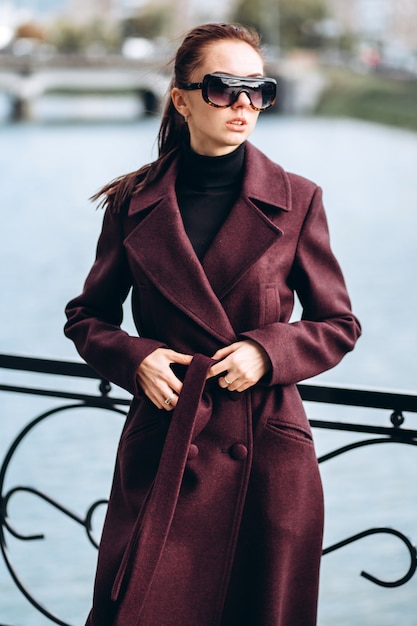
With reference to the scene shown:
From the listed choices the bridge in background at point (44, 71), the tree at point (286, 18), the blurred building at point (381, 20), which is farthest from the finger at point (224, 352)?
the blurred building at point (381, 20)

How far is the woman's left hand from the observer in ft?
4.94

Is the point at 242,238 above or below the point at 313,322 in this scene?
above

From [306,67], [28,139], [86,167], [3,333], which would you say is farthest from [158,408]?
[306,67]

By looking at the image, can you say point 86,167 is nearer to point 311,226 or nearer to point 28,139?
point 28,139

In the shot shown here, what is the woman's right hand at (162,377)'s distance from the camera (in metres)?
1.53

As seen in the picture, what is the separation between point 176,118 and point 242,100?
215 millimetres

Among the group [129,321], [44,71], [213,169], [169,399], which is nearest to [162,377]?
[169,399]

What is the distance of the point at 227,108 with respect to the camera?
1.54 meters

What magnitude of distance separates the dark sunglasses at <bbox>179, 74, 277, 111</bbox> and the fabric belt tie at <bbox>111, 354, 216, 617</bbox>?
16.0 inches

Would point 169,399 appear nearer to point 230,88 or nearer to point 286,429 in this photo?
point 286,429

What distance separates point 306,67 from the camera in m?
40.2

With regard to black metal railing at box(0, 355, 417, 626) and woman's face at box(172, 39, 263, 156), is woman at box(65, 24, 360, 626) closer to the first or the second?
woman's face at box(172, 39, 263, 156)

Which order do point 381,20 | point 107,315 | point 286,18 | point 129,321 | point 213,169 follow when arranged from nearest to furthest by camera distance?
point 213,169, point 107,315, point 129,321, point 286,18, point 381,20

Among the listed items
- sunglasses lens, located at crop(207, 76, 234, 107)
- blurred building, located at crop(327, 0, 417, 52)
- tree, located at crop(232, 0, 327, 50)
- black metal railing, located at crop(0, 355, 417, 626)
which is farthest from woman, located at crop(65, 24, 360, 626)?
blurred building, located at crop(327, 0, 417, 52)
